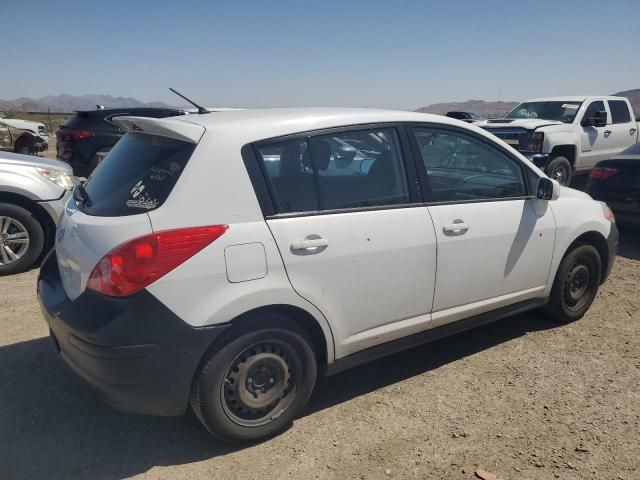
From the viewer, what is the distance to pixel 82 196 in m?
3.01

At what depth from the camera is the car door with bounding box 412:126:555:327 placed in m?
3.25

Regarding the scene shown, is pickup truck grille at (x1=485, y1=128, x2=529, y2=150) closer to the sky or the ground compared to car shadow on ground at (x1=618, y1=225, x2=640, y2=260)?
closer to the sky

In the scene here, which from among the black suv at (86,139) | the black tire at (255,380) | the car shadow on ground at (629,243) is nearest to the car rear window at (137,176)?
the black tire at (255,380)

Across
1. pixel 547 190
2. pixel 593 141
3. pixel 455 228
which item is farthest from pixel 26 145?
pixel 547 190

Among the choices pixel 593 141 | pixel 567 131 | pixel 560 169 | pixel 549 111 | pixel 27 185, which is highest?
pixel 549 111

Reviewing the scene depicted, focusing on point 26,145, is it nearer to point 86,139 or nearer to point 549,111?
point 86,139

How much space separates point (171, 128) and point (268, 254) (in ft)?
2.70

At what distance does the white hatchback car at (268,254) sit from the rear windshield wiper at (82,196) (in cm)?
2

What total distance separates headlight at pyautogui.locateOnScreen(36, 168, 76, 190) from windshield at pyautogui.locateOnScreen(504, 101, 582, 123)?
935cm

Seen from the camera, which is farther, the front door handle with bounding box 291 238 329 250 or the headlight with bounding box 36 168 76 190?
the headlight with bounding box 36 168 76 190

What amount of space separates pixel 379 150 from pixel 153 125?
4.27 ft

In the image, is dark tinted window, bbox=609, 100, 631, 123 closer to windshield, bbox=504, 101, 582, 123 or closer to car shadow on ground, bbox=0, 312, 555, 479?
windshield, bbox=504, 101, 582, 123

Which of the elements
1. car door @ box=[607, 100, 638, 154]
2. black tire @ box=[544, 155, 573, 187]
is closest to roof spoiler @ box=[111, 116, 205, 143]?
black tire @ box=[544, 155, 573, 187]

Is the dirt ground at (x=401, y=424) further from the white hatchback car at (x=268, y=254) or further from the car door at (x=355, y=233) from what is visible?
the car door at (x=355, y=233)
